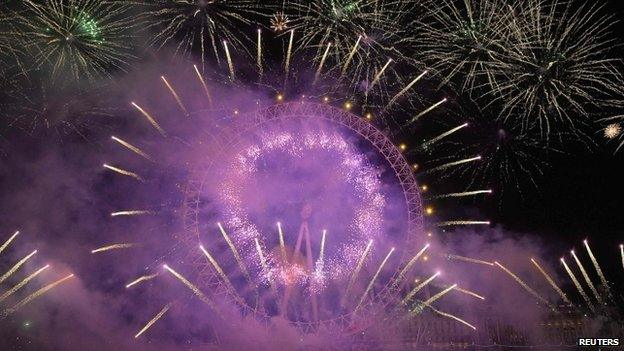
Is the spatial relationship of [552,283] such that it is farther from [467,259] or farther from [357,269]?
[357,269]

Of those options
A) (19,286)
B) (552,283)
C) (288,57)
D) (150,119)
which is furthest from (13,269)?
(552,283)

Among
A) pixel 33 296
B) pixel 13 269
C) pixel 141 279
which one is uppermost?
pixel 141 279

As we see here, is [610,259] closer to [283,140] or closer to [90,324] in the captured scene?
[283,140]

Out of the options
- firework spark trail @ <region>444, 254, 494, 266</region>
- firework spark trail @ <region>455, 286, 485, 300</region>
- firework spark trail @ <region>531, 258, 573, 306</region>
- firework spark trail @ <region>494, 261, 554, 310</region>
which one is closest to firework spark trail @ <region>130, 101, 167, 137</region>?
firework spark trail @ <region>444, 254, 494, 266</region>

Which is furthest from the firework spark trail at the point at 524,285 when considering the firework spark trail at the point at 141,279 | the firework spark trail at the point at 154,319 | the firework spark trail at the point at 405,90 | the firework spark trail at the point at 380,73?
the firework spark trail at the point at 141,279

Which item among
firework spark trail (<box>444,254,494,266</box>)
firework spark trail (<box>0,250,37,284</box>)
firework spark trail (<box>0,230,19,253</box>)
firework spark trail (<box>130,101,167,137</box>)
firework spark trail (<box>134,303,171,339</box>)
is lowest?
firework spark trail (<box>134,303,171,339</box>)

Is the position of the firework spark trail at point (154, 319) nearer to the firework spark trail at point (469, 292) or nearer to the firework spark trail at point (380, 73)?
the firework spark trail at point (380, 73)

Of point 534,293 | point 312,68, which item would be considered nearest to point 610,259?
point 534,293

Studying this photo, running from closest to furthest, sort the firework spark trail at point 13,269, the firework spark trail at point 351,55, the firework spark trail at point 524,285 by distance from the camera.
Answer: the firework spark trail at point 351,55
the firework spark trail at point 13,269
the firework spark trail at point 524,285

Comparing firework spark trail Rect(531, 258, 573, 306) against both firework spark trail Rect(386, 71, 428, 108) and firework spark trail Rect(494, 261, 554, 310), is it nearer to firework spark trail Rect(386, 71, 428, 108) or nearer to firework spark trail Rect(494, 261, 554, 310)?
firework spark trail Rect(494, 261, 554, 310)

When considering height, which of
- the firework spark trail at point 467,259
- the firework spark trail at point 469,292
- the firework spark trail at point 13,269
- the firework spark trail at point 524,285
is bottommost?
the firework spark trail at point 13,269

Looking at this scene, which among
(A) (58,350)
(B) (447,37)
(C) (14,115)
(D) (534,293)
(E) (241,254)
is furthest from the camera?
(D) (534,293)
